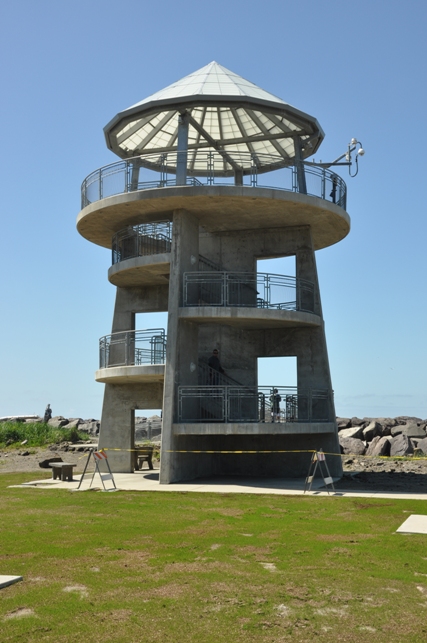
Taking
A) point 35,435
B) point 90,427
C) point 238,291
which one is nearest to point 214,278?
point 238,291

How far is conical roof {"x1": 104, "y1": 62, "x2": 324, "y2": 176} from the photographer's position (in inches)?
1035

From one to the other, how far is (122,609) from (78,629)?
Result: 863 millimetres

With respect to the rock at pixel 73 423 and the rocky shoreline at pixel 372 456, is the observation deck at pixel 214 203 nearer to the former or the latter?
the rocky shoreline at pixel 372 456

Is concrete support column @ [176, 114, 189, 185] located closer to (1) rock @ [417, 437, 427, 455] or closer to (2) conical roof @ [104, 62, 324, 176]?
(2) conical roof @ [104, 62, 324, 176]

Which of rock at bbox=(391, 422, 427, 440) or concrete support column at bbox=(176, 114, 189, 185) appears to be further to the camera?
rock at bbox=(391, 422, 427, 440)

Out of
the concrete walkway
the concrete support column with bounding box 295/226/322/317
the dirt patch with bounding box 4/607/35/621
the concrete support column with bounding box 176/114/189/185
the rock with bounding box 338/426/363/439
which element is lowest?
the dirt patch with bounding box 4/607/35/621

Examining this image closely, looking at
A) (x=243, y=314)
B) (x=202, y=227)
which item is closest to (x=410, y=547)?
(x=243, y=314)

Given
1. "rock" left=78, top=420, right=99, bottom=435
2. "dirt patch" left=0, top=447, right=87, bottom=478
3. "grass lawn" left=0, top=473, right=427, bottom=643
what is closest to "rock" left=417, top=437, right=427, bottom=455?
"dirt patch" left=0, top=447, right=87, bottom=478

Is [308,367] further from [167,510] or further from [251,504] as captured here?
[167,510]

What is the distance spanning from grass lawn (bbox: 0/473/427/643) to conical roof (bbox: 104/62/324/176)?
1370 centimetres

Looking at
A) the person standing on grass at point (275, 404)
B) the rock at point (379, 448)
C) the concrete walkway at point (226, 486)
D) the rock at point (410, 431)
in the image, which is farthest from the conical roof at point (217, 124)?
the rock at point (410, 431)

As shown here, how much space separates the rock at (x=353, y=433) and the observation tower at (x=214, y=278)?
42.0ft

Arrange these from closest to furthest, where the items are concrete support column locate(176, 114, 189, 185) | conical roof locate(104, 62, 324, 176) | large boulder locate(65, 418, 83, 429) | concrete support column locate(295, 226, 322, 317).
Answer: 1. concrete support column locate(176, 114, 189, 185)
2. conical roof locate(104, 62, 324, 176)
3. concrete support column locate(295, 226, 322, 317)
4. large boulder locate(65, 418, 83, 429)

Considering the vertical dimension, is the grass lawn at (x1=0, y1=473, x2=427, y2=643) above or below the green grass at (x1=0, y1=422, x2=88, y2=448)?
below
